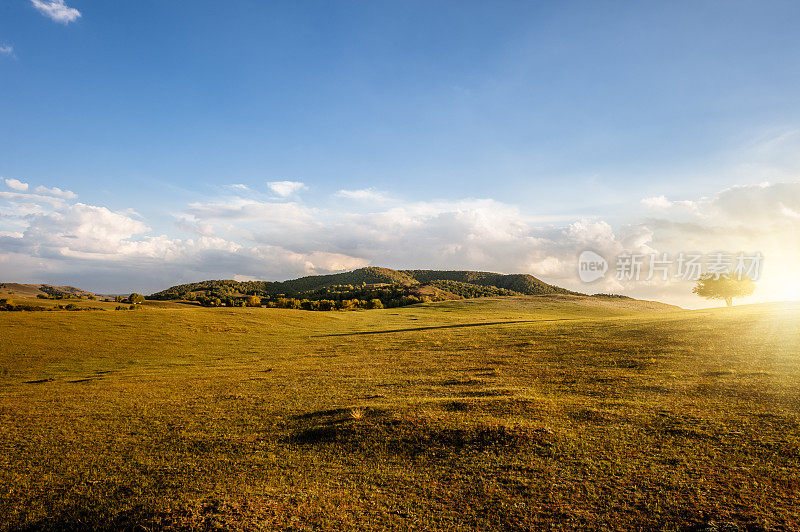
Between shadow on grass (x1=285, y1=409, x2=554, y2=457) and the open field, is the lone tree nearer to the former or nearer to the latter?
the open field

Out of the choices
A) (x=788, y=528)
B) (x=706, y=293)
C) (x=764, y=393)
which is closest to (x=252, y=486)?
(x=788, y=528)

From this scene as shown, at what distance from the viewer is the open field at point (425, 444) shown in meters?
7.48

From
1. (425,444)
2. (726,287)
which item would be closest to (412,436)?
(425,444)

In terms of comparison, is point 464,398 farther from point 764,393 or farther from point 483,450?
point 764,393

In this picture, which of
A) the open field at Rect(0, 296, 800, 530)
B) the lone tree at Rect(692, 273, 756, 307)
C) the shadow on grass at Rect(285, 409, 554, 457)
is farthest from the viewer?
the lone tree at Rect(692, 273, 756, 307)

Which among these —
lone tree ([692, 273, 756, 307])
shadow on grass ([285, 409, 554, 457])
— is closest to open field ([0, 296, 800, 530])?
shadow on grass ([285, 409, 554, 457])

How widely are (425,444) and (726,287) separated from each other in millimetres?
91143

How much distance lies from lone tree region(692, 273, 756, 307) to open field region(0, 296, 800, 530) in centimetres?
6413

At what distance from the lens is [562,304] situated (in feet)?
319

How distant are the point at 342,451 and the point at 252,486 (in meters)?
2.56

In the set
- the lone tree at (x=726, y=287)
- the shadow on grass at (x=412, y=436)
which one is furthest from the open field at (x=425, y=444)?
the lone tree at (x=726, y=287)

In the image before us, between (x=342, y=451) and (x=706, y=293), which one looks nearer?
(x=342, y=451)

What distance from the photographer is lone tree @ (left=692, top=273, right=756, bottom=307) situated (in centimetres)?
7462

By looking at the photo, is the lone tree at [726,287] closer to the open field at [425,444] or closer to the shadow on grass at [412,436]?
the open field at [425,444]
